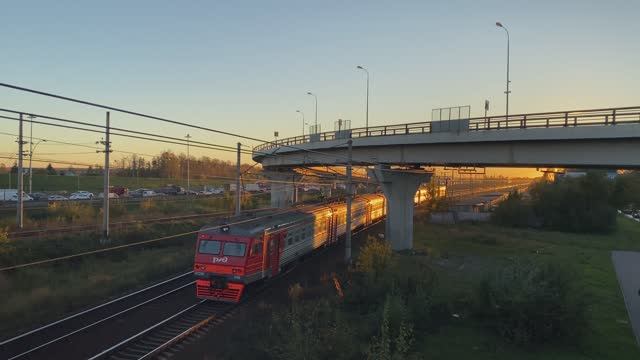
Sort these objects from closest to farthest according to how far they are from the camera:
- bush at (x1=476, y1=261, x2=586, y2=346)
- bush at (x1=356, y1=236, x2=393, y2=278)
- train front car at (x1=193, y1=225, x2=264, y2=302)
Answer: bush at (x1=476, y1=261, x2=586, y2=346)
train front car at (x1=193, y1=225, x2=264, y2=302)
bush at (x1=356, y1=236, x2=393, y2=278)

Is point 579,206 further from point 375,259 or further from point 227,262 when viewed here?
point 227,262

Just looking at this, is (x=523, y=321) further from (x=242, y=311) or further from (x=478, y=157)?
(x=478, y=157)

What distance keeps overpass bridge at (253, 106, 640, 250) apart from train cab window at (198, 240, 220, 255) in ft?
14.8

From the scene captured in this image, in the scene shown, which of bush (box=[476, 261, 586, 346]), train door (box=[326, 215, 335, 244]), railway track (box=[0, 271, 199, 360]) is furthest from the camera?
train door (box=[326, 215, 335, 244])

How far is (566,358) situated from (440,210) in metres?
45.7

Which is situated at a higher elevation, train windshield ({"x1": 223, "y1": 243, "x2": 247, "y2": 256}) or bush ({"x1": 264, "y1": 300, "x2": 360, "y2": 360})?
train windshield ({"x1": 223, "y1": 243, "x2": 247, "y2": 256})

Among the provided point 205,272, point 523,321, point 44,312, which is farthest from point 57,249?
point 523,321

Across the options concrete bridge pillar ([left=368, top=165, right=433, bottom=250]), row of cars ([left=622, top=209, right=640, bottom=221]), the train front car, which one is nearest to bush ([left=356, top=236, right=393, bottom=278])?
the train front car

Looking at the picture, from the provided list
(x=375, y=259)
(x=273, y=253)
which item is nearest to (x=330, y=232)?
(x=375, y=259)

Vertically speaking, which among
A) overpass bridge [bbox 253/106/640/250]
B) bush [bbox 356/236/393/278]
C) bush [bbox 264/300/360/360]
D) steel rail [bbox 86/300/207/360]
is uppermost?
overpass bridge [bbox 253/106/640/250]

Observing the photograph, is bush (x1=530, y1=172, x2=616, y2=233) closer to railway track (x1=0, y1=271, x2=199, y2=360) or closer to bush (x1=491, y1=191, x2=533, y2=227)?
bush (x1=491, y1=191, x2=533, y2=227)

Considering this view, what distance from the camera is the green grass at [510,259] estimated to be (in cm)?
1542

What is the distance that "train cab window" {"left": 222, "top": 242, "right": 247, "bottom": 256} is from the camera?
63.1ft

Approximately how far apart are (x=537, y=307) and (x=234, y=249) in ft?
37.7
